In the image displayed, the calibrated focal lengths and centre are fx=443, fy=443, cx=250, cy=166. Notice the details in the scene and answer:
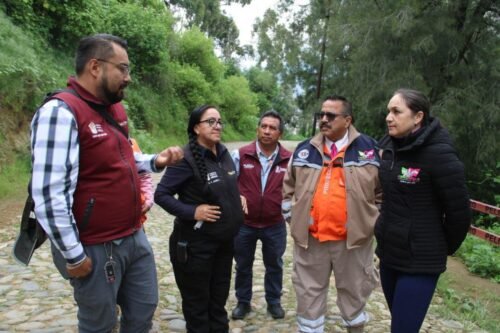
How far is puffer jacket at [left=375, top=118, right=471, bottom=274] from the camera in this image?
9.21ft

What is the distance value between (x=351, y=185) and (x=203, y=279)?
1358 mm

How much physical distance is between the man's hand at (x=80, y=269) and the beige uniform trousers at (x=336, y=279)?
1.82 meters

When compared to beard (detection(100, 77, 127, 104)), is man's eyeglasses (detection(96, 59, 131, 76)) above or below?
above

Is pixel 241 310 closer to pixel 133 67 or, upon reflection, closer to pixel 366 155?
pixel 366 155

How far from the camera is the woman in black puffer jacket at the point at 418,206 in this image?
2.82 m

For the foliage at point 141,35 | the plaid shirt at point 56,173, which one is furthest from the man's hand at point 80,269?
the foliage at point 141,35

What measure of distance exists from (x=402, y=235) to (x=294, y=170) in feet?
3.67

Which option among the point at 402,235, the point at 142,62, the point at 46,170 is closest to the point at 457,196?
the point at 402,235

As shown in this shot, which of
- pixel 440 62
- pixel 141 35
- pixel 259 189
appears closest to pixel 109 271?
pixel 259 189

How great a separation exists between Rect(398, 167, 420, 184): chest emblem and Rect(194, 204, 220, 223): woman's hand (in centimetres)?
136

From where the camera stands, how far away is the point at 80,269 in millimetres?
2309

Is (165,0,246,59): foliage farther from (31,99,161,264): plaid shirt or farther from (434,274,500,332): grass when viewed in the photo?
(31,99,161,264): plaid shirt

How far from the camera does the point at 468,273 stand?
669 centimetres

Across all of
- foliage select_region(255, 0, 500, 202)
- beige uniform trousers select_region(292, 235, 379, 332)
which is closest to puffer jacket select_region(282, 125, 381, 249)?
beige uniform trousers select_region(292, 235, 379, 332)
